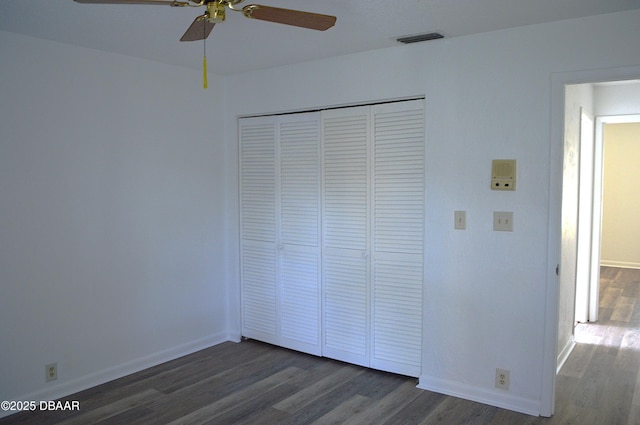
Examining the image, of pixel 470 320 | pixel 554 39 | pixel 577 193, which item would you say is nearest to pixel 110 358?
pixel 470 320

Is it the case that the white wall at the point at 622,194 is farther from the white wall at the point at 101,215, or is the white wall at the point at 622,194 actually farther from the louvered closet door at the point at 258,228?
the white wall at the point at 101,215

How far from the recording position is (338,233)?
12.8 feet

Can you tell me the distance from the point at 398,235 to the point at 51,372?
253 centimetres

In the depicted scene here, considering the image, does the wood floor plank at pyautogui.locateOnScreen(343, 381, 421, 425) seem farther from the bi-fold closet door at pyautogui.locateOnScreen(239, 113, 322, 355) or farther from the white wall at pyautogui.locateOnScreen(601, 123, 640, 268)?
the white wall at pyautogui.locateOnScreen(601, 123, 640, 268)

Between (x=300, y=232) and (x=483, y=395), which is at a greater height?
(x=300, y=232)

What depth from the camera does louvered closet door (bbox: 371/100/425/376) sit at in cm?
349

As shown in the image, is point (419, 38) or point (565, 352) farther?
point (565, 352)

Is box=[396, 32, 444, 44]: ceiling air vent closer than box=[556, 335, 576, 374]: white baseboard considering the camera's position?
Yes

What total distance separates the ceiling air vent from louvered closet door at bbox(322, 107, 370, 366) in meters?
0.59

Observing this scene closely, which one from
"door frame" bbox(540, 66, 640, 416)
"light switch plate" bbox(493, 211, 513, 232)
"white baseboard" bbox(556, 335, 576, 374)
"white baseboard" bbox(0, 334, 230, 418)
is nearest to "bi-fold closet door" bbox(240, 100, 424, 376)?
"white baseboard" bbox(0, 334, 230, 418)

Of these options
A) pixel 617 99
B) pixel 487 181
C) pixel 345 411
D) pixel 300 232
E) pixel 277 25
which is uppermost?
pixel 277 25

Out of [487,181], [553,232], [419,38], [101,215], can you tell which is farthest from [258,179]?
[553,232]

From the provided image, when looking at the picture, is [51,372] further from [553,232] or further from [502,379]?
[553,232]

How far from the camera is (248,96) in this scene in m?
4.31
